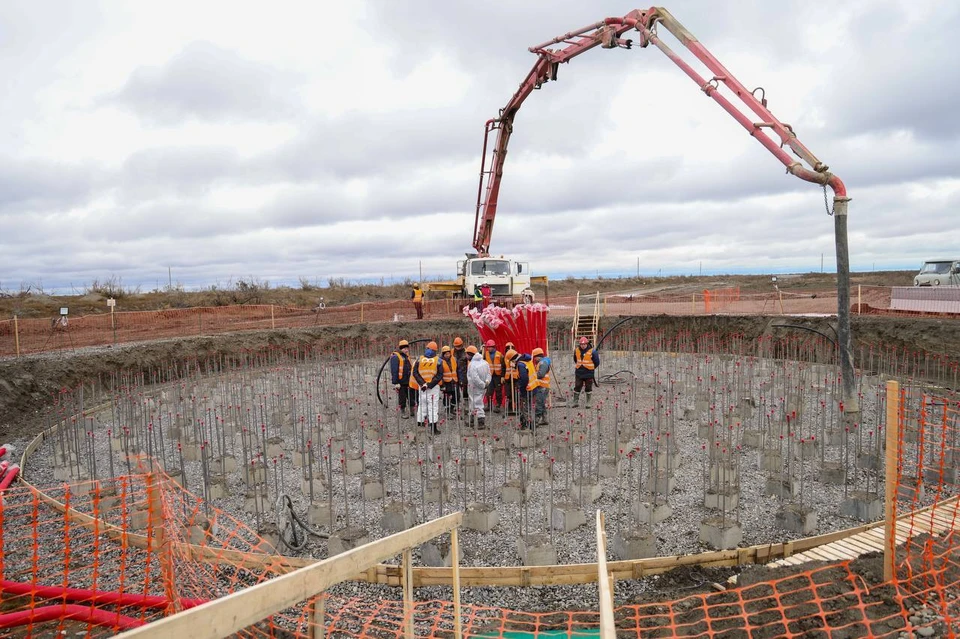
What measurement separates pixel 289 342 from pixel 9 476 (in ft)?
37.5

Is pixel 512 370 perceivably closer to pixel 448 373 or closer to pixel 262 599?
pixel 448 373

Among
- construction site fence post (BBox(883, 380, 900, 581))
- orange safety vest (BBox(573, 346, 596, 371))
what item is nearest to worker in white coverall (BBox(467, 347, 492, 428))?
orange safety vest (BBox(573, 346, 596, 371))

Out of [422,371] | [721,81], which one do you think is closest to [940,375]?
[721,81]

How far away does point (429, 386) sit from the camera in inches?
364

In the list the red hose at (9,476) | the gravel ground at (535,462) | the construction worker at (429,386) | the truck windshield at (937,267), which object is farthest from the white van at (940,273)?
the red hose at (9,476)

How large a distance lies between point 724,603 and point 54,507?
7.12 metres

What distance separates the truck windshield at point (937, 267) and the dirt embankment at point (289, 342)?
8109 millimetres

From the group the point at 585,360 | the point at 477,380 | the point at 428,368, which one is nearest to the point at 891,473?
the point at 477,380

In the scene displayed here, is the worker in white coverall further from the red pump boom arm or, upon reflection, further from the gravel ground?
the red pump boom arm

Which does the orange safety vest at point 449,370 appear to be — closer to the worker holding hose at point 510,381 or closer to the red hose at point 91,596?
the worker holding hose at point 510,381

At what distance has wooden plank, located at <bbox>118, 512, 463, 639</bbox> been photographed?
1.51m

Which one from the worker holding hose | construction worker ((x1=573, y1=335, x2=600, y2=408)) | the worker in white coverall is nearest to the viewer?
the worker in white coverall

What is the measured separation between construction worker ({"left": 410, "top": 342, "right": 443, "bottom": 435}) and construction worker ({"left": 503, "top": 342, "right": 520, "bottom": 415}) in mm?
1175

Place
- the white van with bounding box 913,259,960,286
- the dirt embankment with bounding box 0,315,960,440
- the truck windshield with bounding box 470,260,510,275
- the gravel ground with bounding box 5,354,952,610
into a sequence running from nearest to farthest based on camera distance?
1. the gravel ground with bounding box 5,354,952,610
2. the dirt embankment with bounding box 0,315,960,440
3. the truck windshield with bounding box 470,260,510,275
4. the white van with bounding box 913,259,960,286
